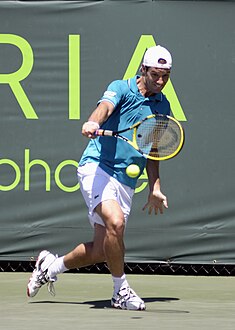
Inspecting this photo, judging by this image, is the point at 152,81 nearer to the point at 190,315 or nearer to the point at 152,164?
the point at 152,164

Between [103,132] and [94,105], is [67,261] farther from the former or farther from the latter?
[94,105]

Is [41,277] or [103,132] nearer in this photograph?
[103,132]

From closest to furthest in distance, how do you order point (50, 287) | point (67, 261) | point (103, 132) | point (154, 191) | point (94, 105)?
1. point (103, 132)
2. point (154, 191)
3. point (67, 261)
4. point (50, 287)
5. point (94, 105)

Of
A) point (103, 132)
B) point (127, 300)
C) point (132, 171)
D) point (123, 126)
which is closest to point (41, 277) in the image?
point (127, 300)

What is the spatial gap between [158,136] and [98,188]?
439 millimetres

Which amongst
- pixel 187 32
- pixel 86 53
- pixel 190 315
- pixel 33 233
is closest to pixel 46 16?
pixel 86 53

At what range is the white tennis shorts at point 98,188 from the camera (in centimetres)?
604

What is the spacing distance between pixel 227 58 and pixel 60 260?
2.21 metres

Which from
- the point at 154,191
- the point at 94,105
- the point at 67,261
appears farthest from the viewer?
the point at 94,105

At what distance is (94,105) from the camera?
25.5 feet

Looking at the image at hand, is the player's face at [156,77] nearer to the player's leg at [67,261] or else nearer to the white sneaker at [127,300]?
the player's leg at [67,261]

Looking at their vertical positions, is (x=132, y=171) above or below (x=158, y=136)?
below

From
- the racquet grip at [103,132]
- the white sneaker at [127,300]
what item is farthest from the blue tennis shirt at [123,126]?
the white sneaker at [127,300]

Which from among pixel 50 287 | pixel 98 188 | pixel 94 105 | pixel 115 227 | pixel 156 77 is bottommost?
pixel 50 287
